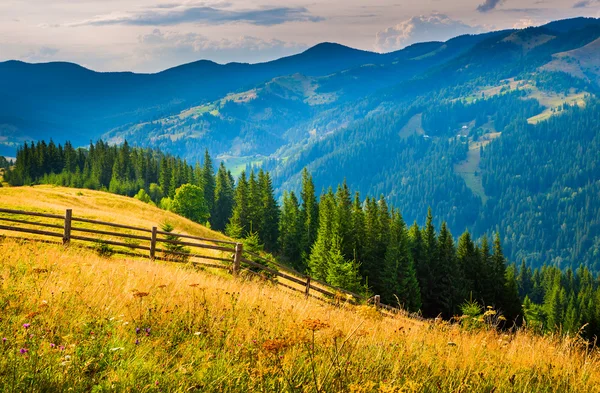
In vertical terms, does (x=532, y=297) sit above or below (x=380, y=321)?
below

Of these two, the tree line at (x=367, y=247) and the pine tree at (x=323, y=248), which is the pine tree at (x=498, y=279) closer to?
the tree line at (x=367, y=247)

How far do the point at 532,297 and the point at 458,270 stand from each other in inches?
3680

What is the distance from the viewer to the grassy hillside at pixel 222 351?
15.1 feet

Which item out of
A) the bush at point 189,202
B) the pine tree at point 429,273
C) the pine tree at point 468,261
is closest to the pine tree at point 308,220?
the pine tree at point 429,273

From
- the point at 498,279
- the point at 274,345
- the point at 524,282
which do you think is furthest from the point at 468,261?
the point at 524,282

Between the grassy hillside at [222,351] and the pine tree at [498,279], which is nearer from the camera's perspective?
the grassy hillside at [222,351]

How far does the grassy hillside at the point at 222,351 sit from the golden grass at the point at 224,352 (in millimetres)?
18

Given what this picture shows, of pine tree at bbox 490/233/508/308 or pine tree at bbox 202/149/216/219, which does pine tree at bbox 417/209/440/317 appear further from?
pine tree at bbox 202/149/216/219

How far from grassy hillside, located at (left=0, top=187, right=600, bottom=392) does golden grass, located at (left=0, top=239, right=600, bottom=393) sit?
0.02 meters

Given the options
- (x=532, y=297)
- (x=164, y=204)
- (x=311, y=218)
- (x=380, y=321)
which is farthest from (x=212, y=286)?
(x=532, y=297)

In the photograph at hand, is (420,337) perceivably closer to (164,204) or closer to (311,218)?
(311,218)

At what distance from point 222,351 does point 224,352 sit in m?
0.15

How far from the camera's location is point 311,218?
81500mm

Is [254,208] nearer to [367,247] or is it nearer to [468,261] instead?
[367,247]
